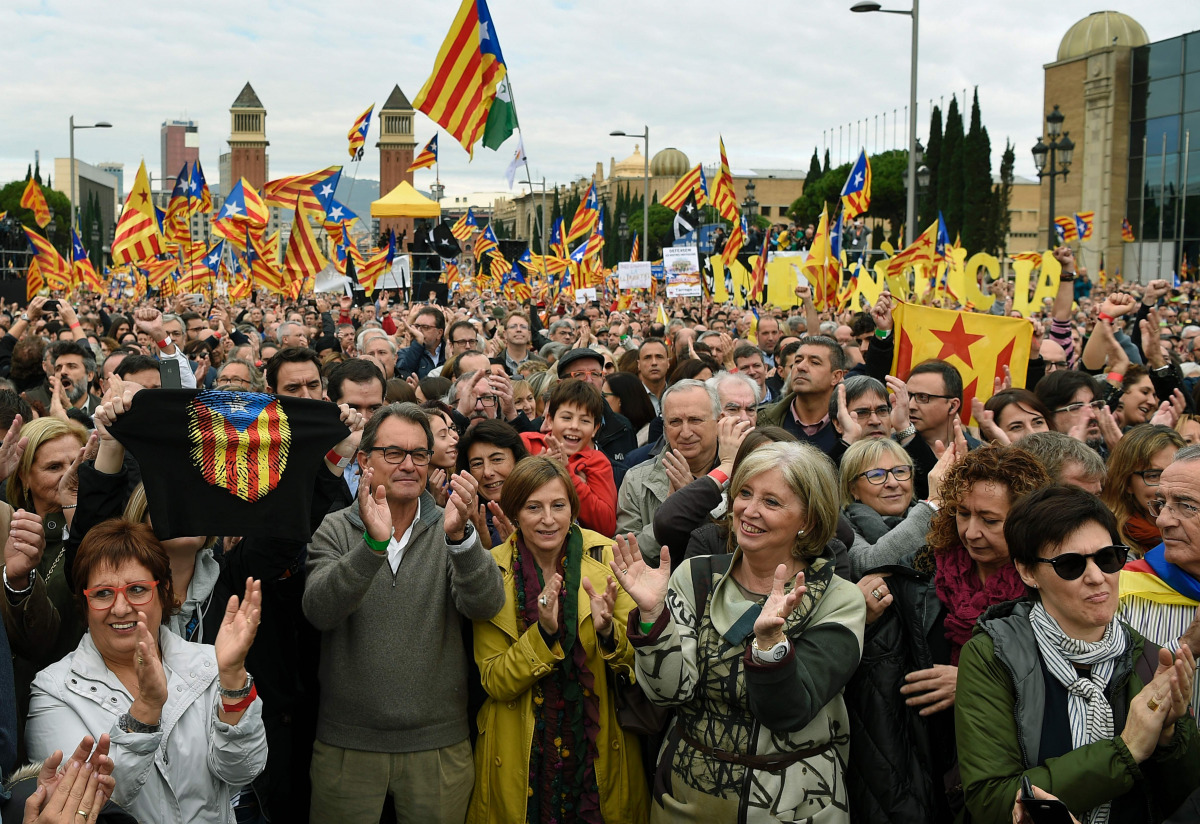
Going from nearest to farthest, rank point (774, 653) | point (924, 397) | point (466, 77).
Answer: point (774, 653), point (924, 397), point (466, 77)

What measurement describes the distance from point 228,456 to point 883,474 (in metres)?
2.50

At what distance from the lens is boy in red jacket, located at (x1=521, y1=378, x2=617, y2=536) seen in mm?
4996

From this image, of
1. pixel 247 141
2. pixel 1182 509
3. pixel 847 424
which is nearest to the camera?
pixel 1182 509

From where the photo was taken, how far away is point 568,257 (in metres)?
24.1

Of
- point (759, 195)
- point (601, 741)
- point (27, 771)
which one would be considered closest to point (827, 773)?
point (601, 741)

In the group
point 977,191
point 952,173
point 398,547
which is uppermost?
point 952,173

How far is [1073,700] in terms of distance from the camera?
3020 millimetres

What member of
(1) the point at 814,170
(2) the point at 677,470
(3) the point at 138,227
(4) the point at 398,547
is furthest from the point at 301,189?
(1) the point at 814,170

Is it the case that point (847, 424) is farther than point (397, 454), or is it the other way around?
point (847, 424)

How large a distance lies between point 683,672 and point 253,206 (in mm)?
17823

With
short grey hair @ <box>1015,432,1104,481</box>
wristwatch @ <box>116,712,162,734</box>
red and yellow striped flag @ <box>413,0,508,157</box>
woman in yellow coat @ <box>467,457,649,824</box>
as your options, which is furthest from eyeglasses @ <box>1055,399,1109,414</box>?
red and yellow striped flag @ <box>413,0,508,157</box>

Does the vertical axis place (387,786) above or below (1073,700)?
below

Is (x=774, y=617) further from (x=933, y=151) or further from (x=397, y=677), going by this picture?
(x=933, y=151)

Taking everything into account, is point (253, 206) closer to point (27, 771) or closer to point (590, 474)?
point (590, 474)
